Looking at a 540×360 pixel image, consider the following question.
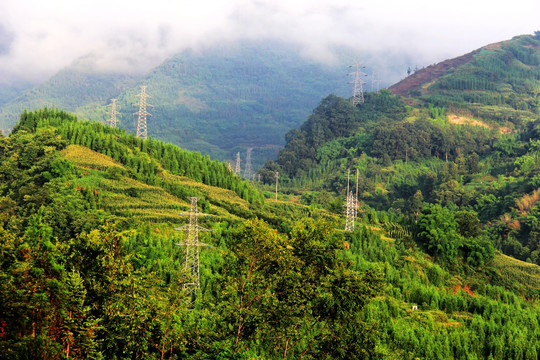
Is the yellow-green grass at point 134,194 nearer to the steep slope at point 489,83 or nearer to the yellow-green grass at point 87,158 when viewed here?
the yellow-green grass at point 87,158

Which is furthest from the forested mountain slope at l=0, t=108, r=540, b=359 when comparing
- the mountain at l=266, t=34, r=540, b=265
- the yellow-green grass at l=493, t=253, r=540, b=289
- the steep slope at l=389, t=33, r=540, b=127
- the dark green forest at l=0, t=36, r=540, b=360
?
the steep slope at l=389, t=33, r=540, b=127

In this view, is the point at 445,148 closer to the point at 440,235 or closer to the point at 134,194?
the point at 440,235

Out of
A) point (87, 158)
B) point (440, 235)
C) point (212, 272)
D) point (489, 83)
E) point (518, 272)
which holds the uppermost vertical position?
point (489, 83)

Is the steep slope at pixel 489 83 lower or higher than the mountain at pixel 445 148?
higher

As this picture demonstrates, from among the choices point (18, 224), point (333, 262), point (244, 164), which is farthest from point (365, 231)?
point (244, 164)

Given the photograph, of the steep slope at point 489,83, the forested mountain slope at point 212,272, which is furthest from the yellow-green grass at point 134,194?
the steep slope at point 489,83

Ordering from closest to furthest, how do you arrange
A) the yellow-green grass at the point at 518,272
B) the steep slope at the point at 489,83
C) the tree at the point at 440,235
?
the yellow-green grass at the point at 518,272 → the tree at the point at 440,235 → the steep slope at the point at 489,83

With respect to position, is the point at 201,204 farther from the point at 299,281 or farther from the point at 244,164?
the point at 244,164

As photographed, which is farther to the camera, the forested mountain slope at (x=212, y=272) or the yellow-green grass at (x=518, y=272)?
the yellow-green grass at (x=518, y=272)

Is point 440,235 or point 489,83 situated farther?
point 489,83

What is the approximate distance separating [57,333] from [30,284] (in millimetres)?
1897

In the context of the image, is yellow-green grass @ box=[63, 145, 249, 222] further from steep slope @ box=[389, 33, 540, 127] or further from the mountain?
steep slope @ box=[389, 33, 540, 127]

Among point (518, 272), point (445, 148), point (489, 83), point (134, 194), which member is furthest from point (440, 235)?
point (489, 83)

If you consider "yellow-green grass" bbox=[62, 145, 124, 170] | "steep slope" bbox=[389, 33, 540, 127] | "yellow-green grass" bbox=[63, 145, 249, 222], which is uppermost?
"steep slope" bbox=[389, 33, 540, 127]
